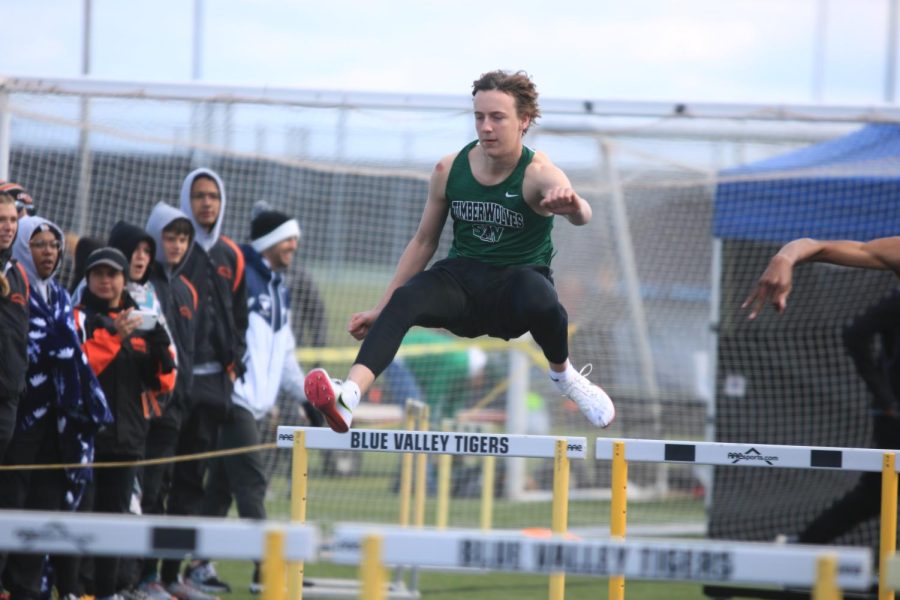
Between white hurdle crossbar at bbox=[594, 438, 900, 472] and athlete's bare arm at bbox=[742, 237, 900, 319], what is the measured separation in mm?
963

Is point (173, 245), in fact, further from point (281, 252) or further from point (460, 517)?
point (460, 517)

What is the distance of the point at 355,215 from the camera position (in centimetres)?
1098

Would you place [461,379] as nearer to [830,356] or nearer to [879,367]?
[830,356]

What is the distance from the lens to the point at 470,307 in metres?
4.96

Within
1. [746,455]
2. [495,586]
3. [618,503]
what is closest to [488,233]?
[618,503]

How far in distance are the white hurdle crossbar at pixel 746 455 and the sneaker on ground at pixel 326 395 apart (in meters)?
1.34

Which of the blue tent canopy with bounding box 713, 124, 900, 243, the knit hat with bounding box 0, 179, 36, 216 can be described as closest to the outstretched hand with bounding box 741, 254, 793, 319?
the knit hat with bounding box 0, 179, 36, 216

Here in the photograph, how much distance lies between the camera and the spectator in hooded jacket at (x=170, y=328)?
6957 millimetres

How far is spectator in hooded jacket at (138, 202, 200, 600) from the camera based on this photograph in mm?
6957

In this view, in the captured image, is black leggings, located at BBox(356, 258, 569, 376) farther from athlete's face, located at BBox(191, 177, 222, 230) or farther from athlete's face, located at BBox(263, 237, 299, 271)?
athlete's face, located at BBox(263, 237, 299, 271)

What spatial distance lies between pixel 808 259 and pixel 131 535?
2.49 metres

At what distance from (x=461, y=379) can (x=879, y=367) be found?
5.52m

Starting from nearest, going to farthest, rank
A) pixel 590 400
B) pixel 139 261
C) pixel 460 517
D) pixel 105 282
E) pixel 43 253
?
1. pixel 590 400
2. pixel 43 253
3. pixel 105 282
4. pixel 139 261
5. pixel 460 517

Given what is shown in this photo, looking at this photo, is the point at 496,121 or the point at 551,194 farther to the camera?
the point at 496,121
